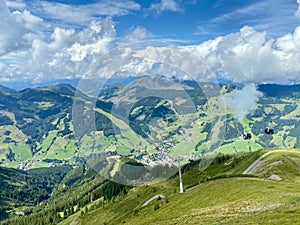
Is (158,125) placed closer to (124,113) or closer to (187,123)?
(187,123)

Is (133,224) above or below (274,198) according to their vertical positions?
below

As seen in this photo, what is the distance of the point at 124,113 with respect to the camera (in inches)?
1606

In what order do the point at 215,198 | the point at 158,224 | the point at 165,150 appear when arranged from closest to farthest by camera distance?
the point at 165,150 → the point at 158,224 → the point at 215,198

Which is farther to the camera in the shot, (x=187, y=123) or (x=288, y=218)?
(x=187, y=123)

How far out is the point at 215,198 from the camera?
2830 inches

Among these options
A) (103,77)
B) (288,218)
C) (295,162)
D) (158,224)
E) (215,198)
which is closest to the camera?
(288,218)

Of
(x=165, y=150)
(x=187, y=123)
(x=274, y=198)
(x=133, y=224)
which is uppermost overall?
(x=187, y=123)

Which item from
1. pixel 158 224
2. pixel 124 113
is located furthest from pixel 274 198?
pixel 124 113

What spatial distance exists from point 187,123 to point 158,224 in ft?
69.2

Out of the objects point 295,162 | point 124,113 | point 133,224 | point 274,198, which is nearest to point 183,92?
point 124,113

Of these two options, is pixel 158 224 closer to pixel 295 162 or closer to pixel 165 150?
pixel 165 150

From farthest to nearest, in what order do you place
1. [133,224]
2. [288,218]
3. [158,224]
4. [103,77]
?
[133,224]
[158,224]
[103,77]
[288,218]

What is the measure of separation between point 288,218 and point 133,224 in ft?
160

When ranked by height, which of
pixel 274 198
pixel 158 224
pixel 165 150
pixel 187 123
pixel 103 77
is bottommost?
pixel 158 224
